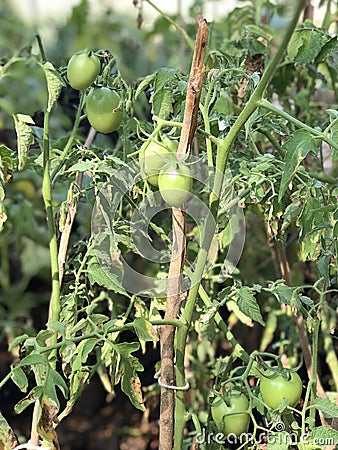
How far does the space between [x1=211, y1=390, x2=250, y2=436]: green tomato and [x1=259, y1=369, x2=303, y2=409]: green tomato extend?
→ 3 centimetres

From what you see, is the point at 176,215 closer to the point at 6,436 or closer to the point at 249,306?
the point at 249,306

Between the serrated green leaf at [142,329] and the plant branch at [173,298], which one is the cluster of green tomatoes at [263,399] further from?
the serrated green leaf at [142,329]

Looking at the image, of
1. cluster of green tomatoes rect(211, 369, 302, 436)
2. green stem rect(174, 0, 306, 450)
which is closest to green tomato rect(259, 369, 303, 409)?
cluster of green tomatoes rect(211, 369, 302, 436)

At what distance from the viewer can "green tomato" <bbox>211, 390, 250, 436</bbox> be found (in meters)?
0.81

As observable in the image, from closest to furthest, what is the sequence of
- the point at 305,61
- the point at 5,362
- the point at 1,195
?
the point at 1,195
the point at 305,61
the point at 5,362

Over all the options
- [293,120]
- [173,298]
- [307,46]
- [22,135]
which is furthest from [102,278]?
[307,46]

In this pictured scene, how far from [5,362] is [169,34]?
3.47 ft

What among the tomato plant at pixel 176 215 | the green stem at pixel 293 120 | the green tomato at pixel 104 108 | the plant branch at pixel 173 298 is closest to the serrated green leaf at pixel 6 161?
the tomato plant at pixel 176 215

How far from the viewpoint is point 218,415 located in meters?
0.82

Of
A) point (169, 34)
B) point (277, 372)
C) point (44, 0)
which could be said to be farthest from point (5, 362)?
point (44, 0)

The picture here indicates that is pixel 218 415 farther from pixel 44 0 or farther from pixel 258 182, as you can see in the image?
pixel 44 0

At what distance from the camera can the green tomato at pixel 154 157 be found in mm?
705

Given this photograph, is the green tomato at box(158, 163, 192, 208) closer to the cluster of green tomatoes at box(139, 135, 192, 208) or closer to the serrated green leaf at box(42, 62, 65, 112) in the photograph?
the cluster of green tomatoes at box(139, 135, 192, 208)

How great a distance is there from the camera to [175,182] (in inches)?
26.5
